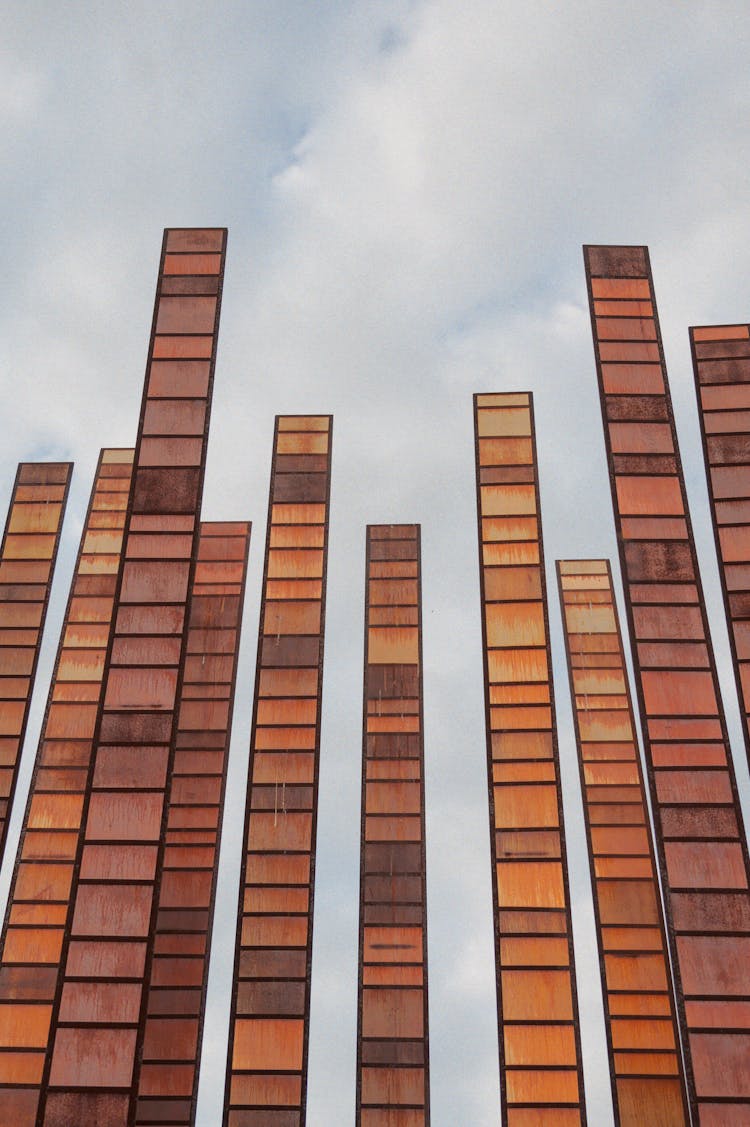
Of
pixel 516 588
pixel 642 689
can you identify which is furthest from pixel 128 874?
pixel 516 588

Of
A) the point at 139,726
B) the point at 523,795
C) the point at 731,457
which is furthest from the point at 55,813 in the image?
the point at 731,457

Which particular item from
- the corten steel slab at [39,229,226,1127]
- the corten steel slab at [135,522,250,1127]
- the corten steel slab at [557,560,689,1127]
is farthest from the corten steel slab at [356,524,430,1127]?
the corten steel slab at [39,229,226,1127]

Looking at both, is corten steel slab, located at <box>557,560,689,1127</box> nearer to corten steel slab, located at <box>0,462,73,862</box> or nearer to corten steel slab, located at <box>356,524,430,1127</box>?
corten steel slab, located at <box>356,524,430,1127</box>

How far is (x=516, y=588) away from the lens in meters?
24.5

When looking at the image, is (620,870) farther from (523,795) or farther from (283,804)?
(283,804)

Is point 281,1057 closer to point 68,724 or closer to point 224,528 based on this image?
point 68,724

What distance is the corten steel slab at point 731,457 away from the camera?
20.2 meters

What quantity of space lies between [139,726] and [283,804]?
242 inches

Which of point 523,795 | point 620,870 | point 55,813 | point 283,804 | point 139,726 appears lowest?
point 139,726

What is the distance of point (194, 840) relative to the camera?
25.2 m

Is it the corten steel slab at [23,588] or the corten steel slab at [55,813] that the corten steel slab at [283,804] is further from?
the corten steel slab at [23,588]

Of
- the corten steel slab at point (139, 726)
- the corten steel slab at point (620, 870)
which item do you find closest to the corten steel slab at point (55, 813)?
the corten steel slab at point (139, 726)

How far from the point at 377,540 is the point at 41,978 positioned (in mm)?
12546

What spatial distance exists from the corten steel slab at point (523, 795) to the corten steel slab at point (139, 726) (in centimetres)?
651
